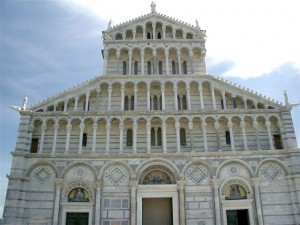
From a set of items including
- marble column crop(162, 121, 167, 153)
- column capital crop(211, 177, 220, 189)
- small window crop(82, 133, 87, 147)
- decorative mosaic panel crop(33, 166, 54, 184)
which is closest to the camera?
column capital crop(211, 177, 220, 189)

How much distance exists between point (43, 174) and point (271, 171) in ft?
42.2

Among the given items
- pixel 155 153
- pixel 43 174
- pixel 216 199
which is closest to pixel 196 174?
pixel 216 199

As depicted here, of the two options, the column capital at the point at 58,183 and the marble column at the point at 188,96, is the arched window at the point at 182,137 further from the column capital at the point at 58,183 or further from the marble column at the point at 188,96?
the column capital at the point at 58,183

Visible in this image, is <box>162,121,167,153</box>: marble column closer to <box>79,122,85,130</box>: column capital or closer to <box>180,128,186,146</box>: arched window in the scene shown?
<box>180,128,186,146</box>: arched window

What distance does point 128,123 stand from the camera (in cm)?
1939

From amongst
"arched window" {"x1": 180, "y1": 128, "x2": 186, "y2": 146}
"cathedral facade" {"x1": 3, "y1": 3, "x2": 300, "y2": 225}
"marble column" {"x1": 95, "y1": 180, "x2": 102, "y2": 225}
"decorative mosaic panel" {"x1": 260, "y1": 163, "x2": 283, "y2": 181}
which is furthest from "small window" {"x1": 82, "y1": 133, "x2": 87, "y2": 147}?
"decorative mosaic panel" {"x1": 260, "y1": 163, "x2": 283, "y2": 181}

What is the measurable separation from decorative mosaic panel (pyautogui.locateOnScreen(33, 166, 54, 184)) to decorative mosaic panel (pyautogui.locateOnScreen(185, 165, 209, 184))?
7.69 metres

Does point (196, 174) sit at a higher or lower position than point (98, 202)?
higher

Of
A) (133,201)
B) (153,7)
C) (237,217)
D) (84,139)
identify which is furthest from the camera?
(153,7)

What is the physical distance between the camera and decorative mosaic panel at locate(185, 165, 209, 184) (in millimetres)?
17875

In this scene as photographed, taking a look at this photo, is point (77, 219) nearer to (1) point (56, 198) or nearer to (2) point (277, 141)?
(1) point (56, 198)

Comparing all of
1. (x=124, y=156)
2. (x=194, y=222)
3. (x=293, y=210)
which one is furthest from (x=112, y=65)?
(x=293, y=210)

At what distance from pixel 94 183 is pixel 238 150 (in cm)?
852

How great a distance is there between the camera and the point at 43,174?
1802 centimetres
